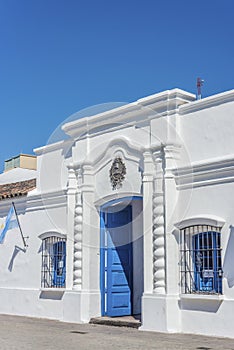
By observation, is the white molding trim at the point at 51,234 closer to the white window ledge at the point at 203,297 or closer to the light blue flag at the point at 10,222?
the light blue flag at the point at 10,222

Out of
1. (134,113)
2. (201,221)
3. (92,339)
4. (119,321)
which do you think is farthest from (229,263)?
(134,113)

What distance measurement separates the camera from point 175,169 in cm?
1099

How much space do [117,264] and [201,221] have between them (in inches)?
123

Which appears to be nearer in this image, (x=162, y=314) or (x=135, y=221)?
(x=162, y=314)

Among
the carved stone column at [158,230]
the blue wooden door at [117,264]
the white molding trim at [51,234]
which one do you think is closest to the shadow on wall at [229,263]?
the carved stone column at [158,230]

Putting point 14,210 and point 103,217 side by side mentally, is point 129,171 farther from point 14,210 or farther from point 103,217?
point 14,210

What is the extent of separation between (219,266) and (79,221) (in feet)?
12.9

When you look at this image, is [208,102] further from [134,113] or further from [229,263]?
[229,263]

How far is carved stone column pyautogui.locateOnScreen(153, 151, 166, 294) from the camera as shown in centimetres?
1082

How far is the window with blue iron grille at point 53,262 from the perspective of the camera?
13711mm

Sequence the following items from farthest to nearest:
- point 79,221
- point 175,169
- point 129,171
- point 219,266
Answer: point 79,221, point 129,171, point 175,169, point 219,266

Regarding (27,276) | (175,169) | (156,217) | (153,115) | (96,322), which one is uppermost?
(153,115)

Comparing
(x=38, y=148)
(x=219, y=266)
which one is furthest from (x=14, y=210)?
(x=219, y=266)

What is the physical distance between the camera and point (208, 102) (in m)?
10.8
